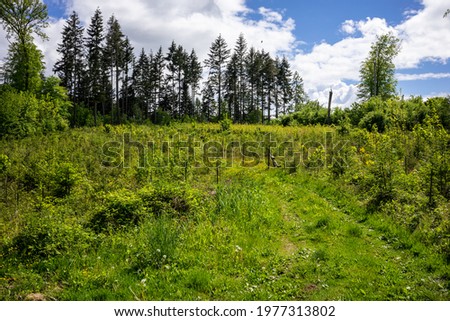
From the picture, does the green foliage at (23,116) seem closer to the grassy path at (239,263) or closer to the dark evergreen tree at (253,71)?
the grassy path at (239,263)

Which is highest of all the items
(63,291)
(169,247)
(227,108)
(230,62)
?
(230,62)

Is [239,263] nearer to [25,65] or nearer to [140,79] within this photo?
[25,65]

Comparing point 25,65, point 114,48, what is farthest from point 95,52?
point 25,65

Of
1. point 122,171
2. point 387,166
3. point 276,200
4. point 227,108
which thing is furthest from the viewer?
point 227,108

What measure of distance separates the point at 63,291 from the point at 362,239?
6454 millimetres

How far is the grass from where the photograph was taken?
5148mm

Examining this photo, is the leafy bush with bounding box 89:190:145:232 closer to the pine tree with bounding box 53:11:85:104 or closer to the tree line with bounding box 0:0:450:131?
the tree line with bounding box 0:0:450:131

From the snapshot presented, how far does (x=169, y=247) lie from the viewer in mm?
6152

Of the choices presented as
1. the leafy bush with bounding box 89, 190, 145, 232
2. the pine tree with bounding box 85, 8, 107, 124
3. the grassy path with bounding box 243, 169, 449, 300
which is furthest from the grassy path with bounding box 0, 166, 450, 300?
the pine tree with bounding box 85, 8, 107, 124

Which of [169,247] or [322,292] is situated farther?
[169,247]

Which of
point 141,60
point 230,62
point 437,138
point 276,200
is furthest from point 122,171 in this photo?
point 141,60

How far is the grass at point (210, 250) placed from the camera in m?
5.15

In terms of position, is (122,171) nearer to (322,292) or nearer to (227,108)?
(322,292)

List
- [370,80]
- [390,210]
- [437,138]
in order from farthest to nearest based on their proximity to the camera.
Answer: [370,80] → [390,210] → [437,138]
